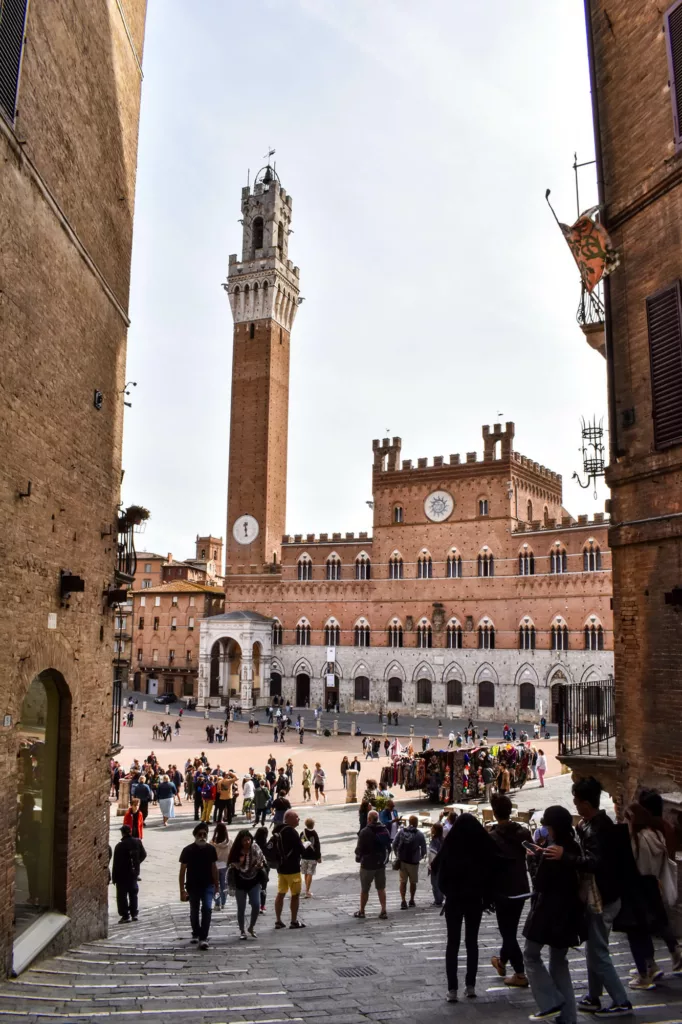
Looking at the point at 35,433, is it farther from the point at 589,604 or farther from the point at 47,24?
the point at 589,604

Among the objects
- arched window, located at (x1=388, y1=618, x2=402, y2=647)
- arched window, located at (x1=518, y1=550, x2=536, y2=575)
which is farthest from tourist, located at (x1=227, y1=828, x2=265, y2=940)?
arched window, located at (x1=388, y1=618, x2=402, y2=647)

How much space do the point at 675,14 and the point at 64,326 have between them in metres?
7.24

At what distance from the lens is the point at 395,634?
45844mm

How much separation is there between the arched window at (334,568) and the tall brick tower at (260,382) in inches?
186

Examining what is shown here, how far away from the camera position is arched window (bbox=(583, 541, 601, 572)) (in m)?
39.2

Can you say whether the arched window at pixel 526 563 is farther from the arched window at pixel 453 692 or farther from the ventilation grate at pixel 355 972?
the ventilation grate at pixel 355 972

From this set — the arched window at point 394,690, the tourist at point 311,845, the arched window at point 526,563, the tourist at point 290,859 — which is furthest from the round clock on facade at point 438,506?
the tourist at point 290,859

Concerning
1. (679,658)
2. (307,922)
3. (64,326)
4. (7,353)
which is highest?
(64,326)

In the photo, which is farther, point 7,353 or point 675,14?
point 675,14

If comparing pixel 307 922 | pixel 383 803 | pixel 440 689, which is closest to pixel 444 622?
pixel 440 689

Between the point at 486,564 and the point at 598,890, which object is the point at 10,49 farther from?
the point at 486,564

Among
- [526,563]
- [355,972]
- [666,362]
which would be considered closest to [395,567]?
[526,563]

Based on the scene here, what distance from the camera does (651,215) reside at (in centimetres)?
868

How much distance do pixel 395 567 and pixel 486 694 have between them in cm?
904
